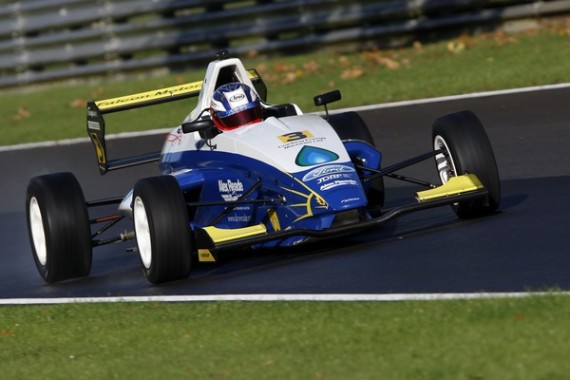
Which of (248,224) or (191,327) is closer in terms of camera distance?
(191,327)

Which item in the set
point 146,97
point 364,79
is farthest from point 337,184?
point 364,79

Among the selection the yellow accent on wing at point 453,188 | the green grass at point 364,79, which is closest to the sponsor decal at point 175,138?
the yellow accent on wing at point 453,188

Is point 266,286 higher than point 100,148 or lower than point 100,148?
lower

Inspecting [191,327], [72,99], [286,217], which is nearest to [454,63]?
[72,99]

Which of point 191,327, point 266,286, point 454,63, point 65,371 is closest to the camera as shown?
point 65,371

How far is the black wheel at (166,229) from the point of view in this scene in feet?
27.7

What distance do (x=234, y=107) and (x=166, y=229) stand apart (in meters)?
1.49

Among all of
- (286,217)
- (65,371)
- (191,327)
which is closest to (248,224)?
(286,217)

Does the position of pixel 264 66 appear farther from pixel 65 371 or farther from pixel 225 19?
pixel 65 371

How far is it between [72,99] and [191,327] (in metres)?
12.4

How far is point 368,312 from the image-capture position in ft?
22.9

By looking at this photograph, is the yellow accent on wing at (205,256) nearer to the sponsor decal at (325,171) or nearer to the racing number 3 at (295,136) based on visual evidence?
the sponsor decal at (325,171)

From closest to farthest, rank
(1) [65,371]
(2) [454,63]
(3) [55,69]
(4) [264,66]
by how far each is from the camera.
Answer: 1. (1) [65,371]
2. (2) [454,63]
3. (4) [264,66]
4. (3) [55,69]

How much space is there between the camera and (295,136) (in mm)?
9102
